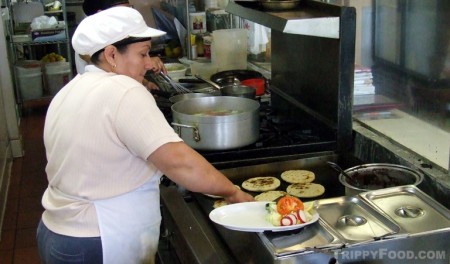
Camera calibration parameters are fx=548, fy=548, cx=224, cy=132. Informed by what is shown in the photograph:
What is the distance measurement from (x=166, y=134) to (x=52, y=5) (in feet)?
15.9

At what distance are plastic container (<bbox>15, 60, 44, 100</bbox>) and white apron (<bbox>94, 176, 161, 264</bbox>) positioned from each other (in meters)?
4.08

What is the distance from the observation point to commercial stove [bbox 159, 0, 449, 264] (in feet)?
3.68

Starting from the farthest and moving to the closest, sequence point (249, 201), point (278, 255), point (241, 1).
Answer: point (241, 1) → point (249, 201) → point (278, 255)

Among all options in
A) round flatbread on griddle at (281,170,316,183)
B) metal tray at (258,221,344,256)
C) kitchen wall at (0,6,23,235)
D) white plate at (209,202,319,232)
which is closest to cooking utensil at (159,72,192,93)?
round flatbread on griddle at (281,170,316,183)

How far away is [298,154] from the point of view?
179cm

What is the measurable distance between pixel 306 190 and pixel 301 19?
1.60 ft

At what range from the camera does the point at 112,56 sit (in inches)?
54.1

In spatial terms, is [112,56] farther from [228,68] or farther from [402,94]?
[228,68]

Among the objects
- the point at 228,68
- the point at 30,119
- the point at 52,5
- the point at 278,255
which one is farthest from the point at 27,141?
the point at 278,255

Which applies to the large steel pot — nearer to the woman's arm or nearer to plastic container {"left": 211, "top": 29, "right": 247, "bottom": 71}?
the woman's arm

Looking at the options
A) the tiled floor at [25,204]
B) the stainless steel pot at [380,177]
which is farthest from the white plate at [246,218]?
the tiled floor at [25,204]

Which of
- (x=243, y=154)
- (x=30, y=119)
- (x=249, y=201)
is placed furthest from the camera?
(x=30, y=119)

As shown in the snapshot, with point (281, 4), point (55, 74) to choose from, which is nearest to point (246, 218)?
point (281, 4)

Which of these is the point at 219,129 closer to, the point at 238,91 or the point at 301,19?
the point at 301,19
